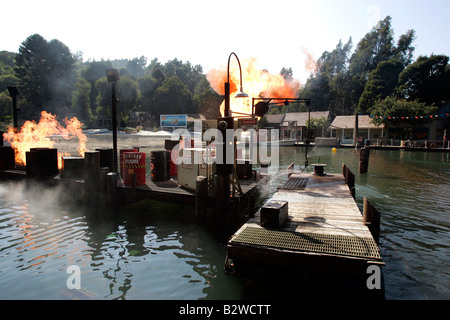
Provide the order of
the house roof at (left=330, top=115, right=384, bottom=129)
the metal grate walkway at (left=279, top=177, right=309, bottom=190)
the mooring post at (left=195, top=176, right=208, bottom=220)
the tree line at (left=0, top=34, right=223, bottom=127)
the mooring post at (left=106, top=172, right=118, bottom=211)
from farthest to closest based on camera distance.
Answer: the tree line at (left=0, top=34, right=223, bottom=127) < the house roof at (left=330, top=115, right=384, bottom=129) < the metal grate walkway at (left=279, top=177, right=309, bottom=190) < the mooring post at (left=106, top=172, right=118, bottom=211) < the mooring post at (left=195, top=176, right=208, bottom=220)

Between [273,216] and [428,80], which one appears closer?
[273,216]

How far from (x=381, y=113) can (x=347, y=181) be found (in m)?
48.8

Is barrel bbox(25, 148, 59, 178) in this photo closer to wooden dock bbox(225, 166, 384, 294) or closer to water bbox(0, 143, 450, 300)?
water bbox(0, 143, 450, 300)

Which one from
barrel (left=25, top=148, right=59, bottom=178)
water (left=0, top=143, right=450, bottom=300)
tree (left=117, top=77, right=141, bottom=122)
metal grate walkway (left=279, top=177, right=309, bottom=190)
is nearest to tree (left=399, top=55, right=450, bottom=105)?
metal grate walkway (left=279, top=177, right=309, bottom=190)

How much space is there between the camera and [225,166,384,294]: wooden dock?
578cm

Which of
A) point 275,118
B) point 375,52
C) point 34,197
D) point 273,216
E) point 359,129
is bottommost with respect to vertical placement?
point 34,197

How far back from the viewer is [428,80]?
65.6m

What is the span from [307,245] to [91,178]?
33.8 ft

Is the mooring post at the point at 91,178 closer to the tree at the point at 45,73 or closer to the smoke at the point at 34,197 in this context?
the smoke at the point at 34,197

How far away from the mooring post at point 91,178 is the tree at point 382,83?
7599cm

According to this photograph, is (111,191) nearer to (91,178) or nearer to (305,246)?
(91,178)

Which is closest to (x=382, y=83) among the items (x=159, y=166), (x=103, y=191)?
(x=159, y=166)

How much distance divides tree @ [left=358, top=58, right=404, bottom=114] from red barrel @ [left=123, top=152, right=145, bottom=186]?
7447 cm

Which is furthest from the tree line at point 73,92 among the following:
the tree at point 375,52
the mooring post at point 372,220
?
the mooring post at point 372,220
